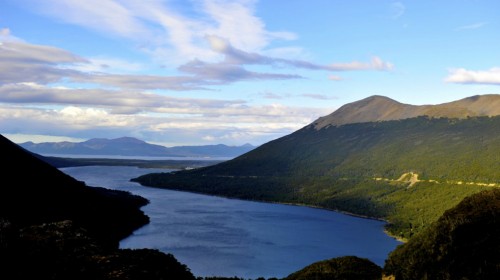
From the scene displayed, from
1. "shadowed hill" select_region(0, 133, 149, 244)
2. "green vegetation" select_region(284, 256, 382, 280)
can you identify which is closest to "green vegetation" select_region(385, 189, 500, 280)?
"green vegetation" select_region(284, 256, 382, 280)

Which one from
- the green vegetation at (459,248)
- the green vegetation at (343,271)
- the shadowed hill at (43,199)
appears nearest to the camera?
the green vegetation at (459,248)

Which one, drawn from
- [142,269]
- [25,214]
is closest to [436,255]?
[142,269]

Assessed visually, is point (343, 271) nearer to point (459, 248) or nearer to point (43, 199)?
point (459, 248)

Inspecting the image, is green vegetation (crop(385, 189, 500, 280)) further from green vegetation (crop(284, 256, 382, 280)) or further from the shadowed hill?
the shadowed hill

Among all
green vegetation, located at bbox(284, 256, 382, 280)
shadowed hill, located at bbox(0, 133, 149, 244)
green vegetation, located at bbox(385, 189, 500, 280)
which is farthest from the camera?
shadowed hill, located at bbox(0, 133, 149, 244)

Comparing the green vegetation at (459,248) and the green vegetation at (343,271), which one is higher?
the green vegetation at (459,248)

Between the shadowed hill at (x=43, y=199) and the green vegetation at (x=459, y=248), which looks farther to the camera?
the shadowed hill at (x=43, y=199)

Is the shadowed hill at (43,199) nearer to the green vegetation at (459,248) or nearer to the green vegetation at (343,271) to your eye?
the green vegetation at (343,271)

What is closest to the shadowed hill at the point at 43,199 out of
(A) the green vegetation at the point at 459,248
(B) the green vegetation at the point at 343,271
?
(B) the green vegetation at the point at 343,271
